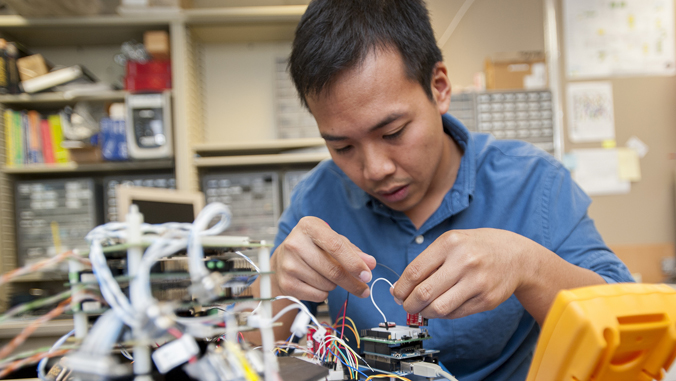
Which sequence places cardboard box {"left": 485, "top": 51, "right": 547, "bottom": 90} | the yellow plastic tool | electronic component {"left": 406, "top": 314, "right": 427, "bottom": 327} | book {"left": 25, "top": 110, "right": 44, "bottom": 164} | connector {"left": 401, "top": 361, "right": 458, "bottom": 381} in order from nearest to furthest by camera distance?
the yellow plastic tool < connector {"left": 401, "top": 361, "right": 458, "bottom": 381} < electronic component {"left": 406, "top": 314, "right": 427, "bottom": 327} < book {"left": 25, "top": 110, "right": 44, "bottom": 164} < cardboard box {"left": 485, "top": 51, "right": 547, "bottom": 90}

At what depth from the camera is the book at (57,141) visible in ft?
6.71

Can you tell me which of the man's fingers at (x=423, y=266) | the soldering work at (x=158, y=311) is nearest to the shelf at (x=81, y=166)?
the soldering work at (x=158, y=311)

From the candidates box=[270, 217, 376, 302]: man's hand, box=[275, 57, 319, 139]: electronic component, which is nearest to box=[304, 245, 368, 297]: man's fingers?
box=[270, 217, 376, 302]: man's hand

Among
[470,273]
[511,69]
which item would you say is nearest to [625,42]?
[511,69]

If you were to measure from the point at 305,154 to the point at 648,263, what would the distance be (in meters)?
1.88

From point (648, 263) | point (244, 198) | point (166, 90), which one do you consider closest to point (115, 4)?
point (166, 90)

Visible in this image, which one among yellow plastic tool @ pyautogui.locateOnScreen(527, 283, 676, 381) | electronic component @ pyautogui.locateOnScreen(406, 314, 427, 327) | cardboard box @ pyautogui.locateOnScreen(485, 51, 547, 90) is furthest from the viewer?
cardboard box @ pyautogui.locateOnScreen(485, 51, 547, 90)

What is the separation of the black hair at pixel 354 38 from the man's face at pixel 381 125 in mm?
18

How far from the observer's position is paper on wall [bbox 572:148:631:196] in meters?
2.18

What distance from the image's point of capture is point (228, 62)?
234 cm

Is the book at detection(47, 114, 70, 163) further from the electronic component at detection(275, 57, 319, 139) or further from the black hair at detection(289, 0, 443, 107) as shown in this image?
the black hair at detection(289, 0, 443, 107)

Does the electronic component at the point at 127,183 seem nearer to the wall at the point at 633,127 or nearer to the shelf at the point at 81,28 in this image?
the shelf at the point at 81,28

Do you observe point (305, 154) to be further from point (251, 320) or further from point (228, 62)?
point (251, 320)

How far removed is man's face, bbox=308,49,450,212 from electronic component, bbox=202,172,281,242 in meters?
1.28
